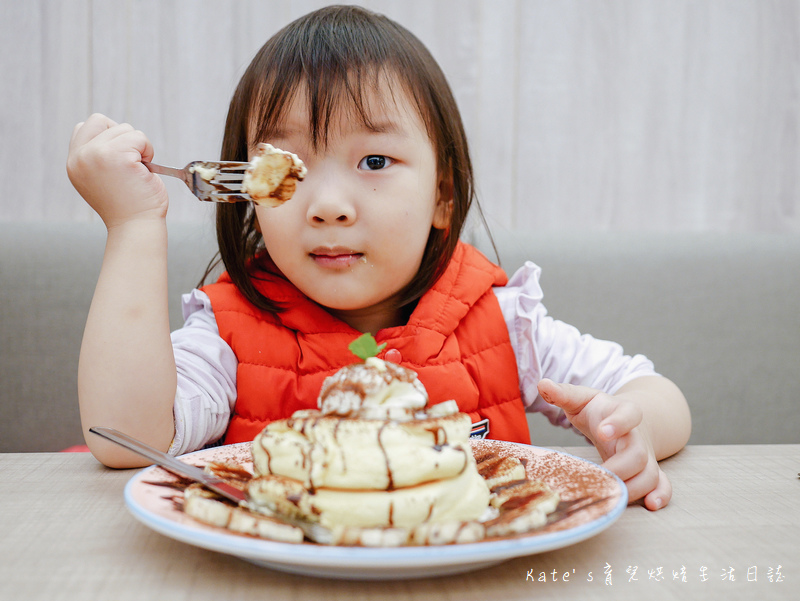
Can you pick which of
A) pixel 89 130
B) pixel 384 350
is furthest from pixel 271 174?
pixel 384 350

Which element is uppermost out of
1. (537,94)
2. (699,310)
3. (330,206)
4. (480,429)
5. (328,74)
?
(537,94)

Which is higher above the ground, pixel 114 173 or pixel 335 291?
pixel 114 173

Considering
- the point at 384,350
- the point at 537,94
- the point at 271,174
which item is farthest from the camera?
the point at 537,94

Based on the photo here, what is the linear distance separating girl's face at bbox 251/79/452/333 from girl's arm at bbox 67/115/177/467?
0.63 feet

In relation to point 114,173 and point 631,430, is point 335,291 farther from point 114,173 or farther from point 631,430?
point 631,430

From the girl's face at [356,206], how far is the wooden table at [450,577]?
428mm

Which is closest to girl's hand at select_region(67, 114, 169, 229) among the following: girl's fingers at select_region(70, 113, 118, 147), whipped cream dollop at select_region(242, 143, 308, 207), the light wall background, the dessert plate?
girl's fingers at select_region(70, 113, 118, 147)

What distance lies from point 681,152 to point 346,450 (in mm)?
1713

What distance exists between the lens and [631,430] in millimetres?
750

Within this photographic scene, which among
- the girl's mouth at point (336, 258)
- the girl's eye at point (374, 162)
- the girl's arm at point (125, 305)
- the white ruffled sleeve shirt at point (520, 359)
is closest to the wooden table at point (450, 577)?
the girl's arm at point (125, 305)

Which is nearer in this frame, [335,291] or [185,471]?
[185,471]

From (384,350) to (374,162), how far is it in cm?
32

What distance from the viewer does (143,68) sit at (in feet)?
5.74

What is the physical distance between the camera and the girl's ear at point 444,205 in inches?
46.6
